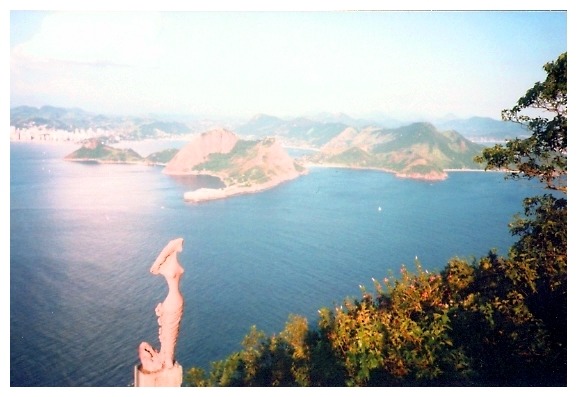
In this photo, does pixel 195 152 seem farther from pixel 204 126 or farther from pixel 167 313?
pixel 167 313

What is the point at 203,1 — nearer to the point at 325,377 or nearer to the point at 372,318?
the point at 372,318

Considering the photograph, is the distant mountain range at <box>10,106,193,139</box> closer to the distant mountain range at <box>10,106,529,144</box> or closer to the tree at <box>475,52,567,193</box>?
the distant mountain range at <box>10,106,529,144</box>

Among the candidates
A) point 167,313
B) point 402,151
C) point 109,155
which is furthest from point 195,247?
point 167,313

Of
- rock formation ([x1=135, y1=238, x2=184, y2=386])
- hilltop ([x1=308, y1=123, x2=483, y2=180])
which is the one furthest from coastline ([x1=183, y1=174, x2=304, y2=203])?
rock formation ([x1=135, y1=238, x2=184, y2=386])

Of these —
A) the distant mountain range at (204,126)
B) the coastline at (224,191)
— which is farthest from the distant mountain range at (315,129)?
the coastline at (224,191)

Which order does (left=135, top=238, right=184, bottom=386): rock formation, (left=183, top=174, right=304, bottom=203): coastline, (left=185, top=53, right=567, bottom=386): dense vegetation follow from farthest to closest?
(left=183, top=174, right=304, bottom=203): coastline → (left=185, top=53, right=567, bottom=386): dense vegetation → (left=135, top=238, right=184, bottom=386): rock formation

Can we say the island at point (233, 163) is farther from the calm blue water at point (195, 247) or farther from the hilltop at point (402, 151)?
→ the hilltop at point (402, 151)
